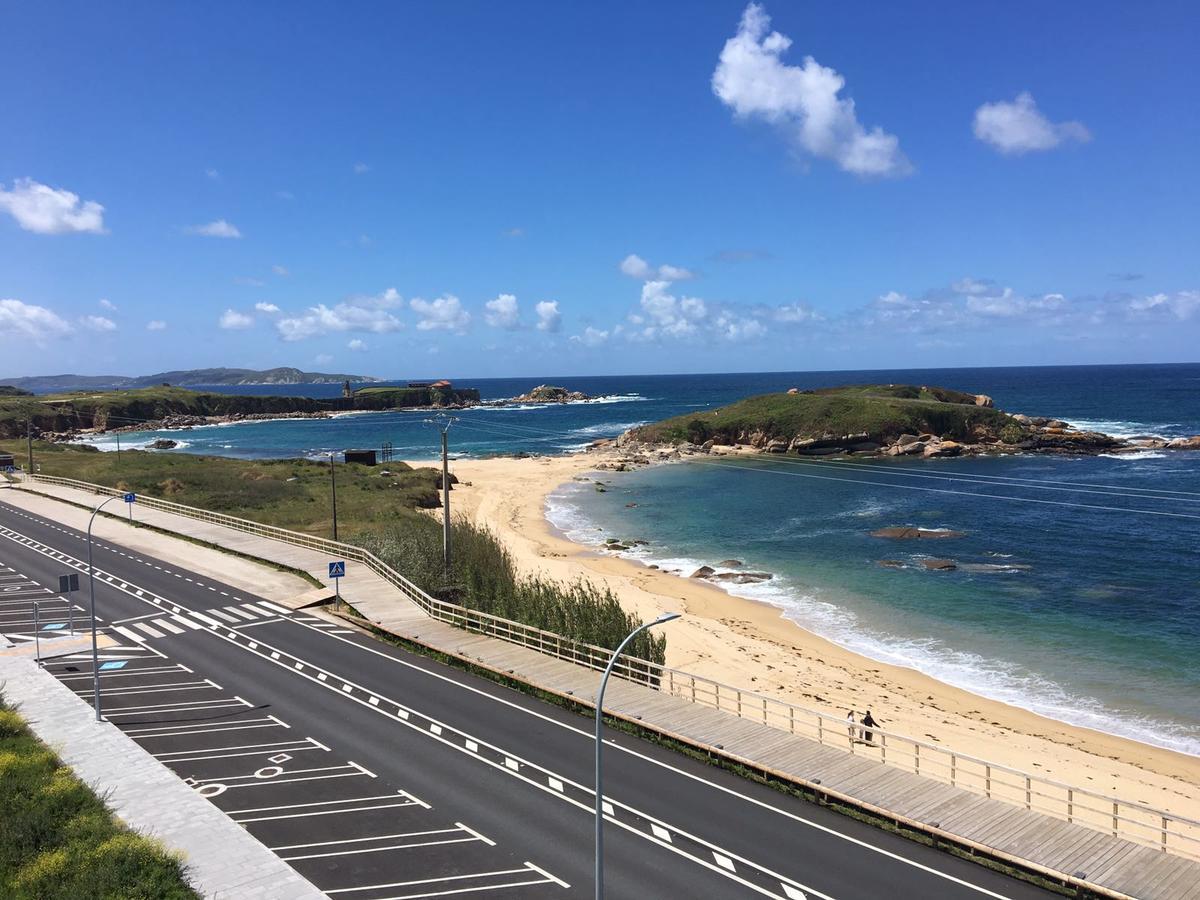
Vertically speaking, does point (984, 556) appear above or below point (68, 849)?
below

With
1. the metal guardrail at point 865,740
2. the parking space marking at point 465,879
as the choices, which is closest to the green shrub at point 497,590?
the metal guardrail at point 865,740

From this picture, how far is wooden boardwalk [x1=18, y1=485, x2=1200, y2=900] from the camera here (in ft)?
49.2

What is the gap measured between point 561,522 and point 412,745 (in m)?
49.5

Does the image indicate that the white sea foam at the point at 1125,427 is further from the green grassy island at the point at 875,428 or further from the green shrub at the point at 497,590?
the green shrub at the point at 497,590

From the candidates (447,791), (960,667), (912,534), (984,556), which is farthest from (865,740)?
(912,534)

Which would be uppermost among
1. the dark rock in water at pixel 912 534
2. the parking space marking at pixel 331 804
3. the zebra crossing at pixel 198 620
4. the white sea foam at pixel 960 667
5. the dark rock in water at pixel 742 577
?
the zebra crossing at pixel 198 620

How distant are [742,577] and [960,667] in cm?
1726

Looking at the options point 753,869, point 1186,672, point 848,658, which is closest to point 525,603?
point 848,658

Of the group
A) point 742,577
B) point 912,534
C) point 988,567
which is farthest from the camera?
point 912,534

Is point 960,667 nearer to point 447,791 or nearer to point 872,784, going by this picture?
point 872,784

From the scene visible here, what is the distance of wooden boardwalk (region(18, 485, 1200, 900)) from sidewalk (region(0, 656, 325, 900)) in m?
10.4

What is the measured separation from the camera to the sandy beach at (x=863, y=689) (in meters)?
24.4

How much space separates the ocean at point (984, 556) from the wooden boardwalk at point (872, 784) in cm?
1387

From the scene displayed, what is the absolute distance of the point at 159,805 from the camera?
18.0m
